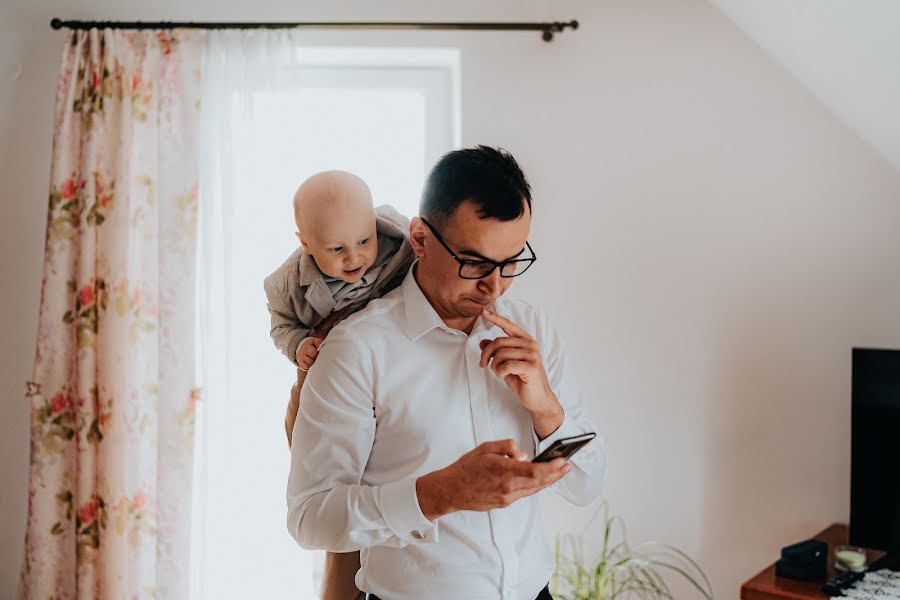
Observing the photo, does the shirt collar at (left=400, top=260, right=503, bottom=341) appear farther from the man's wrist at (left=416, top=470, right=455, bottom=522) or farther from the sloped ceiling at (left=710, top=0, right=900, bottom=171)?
the sloped ceiling at (left=710, top=0, right=900, bottom=171)

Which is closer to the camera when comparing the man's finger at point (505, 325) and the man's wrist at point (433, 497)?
the man's wrist at point (433, 497)

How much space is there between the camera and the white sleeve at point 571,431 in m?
1.44

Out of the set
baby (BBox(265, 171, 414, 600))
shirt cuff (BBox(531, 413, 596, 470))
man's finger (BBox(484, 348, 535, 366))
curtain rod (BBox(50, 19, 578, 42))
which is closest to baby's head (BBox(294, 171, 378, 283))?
baby (BBox(265, 171, 414, 600))

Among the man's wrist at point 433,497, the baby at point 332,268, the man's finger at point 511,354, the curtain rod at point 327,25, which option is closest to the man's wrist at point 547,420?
the man's finger at point 511,354

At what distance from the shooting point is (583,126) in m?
2.56

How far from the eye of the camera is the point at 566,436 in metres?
1.40

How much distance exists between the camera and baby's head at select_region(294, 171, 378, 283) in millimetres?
1480

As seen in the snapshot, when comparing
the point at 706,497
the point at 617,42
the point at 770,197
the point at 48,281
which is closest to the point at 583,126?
the point at 617,42

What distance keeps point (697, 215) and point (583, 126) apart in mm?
468

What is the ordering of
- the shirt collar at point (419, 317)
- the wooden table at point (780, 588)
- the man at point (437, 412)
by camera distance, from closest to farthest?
1. the man at point (437, 412)
2. the shirt collar at point (419, 317)
3. the wooden table at point (780, 588)

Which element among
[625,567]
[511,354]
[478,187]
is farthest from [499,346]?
[625,567]

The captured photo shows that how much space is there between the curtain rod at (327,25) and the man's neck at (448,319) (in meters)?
1.31

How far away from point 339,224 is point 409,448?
43 cm

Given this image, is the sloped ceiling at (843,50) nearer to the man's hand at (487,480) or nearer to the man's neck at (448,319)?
the man's neck at (448,319)
